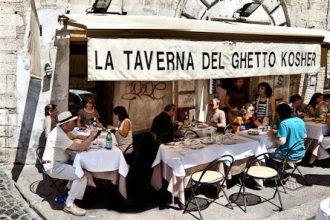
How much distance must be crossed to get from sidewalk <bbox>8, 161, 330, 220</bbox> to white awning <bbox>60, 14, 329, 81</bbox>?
2.06 m

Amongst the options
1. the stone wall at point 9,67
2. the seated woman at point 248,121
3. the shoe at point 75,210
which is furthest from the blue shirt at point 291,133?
the stone wall at point 9,67

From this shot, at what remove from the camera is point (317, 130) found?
319 inches

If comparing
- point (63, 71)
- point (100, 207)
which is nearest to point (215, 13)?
point (63, 71)

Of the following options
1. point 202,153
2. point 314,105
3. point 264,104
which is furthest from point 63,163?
point 314,105

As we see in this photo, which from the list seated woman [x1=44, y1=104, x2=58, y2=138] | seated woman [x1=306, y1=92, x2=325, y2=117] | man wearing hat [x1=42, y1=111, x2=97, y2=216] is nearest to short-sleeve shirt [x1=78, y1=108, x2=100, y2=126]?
seated woman [x1=44, y1=104, x2=58, y2=138]

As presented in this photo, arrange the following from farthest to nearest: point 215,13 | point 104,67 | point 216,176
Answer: point 215,13 < point 216,176 < point 104,67

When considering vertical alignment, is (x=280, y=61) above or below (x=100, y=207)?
above

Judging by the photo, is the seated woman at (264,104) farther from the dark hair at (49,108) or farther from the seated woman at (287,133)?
the dark hair at (49,108)

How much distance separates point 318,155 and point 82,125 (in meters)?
5.08

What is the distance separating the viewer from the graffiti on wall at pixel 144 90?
9.42 meters

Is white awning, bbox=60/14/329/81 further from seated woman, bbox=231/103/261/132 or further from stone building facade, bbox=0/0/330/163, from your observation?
seated woman, bbox=231/103/261/132

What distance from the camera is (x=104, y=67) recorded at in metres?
5.21

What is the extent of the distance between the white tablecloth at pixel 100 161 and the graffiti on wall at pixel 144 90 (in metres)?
3.45

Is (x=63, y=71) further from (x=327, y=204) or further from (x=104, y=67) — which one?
(x=327, y=204)
